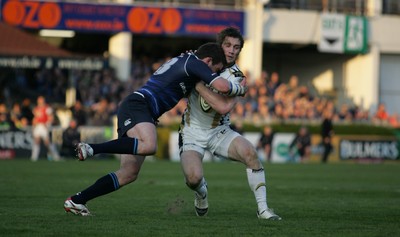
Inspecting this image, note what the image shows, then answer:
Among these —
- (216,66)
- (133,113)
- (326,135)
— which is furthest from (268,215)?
(326,135)

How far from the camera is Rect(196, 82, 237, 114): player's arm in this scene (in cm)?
924

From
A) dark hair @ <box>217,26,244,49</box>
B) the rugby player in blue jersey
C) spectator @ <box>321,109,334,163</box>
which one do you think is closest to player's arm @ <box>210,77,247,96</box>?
the rugby player in blue jersey

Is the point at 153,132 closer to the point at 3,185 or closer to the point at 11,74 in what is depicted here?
the point at 3,185

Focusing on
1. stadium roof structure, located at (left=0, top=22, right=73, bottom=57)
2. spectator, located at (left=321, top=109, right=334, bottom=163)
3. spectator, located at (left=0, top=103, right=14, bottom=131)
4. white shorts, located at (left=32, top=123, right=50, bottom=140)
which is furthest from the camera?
spectator, located at (left=321, top=109, right=334, bottom=163)

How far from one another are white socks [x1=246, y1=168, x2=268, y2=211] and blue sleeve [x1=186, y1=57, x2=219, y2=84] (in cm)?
119

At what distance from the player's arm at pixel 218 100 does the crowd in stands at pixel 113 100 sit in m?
20.5

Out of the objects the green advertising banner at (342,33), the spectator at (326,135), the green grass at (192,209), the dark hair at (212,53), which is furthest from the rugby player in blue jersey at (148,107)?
the green advertising banner at (342,33)

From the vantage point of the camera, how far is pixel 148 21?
38438 millimetres

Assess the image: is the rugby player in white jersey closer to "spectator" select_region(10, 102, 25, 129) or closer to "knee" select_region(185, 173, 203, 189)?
"knee" select_region(185, 173, 203, 189)

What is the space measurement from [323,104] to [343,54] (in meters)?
8.89

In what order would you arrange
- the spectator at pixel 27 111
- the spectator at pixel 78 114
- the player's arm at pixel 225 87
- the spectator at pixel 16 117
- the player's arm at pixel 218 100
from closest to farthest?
→ the player's arm at pixel 225 87 → the player's arm at pixel 218 100 → the spectator at pixel 16 117 → the spectator at pixel 78 114 → the spectator at pixel 27 111

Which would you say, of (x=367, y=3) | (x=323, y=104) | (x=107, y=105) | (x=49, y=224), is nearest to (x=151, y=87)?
(x=49, y=224)

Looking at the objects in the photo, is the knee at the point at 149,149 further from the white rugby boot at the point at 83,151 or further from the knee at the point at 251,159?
the knee at the point at 251,159

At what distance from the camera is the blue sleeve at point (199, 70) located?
29.6 ft
